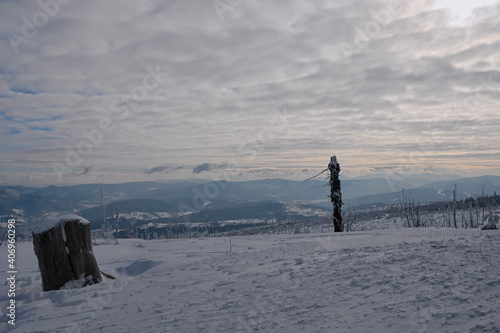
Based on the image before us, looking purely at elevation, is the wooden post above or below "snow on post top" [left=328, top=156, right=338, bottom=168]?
below

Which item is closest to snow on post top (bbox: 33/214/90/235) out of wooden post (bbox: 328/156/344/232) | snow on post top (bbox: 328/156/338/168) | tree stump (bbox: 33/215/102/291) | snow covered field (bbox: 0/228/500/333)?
tree stump (bbox: 33/215/102/291)

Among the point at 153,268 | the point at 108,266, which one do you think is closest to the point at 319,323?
the point at 153,268

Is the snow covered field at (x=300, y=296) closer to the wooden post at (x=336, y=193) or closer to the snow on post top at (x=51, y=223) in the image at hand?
the snow on post top at (x=51, y=223)

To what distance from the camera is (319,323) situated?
3.86m

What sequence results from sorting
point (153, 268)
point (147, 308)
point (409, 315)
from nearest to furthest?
point (409, 315) → point (147, 308) → point (153, 268)

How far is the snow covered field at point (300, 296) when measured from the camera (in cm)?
372

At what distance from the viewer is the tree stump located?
723cm

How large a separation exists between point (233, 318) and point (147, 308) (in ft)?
5.37

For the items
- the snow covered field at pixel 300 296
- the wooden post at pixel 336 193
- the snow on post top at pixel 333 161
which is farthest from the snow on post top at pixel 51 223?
the snow on post top at pixel 333 161

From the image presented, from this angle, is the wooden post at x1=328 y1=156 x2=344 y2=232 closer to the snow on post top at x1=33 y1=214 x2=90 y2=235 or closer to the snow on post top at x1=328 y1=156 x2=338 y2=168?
the snow on post top at x1=328 y1=156 x2=338 y2=168

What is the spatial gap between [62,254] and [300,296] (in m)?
5.70

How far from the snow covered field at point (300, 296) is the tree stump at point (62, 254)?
0.66 m

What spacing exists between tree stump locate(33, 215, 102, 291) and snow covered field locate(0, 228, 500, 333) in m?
0.66

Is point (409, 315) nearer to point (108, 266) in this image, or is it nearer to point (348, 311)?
point (348, 311)
